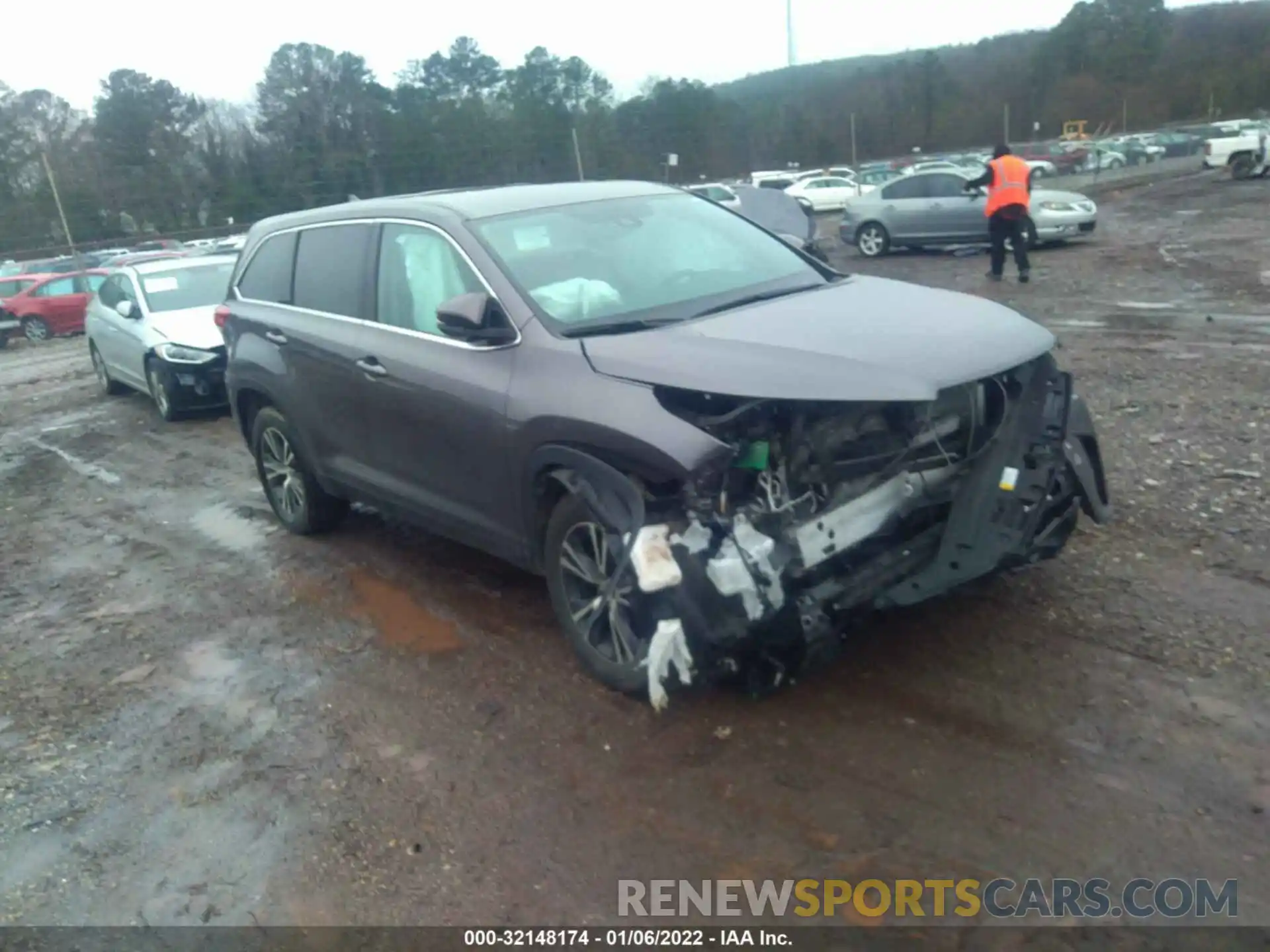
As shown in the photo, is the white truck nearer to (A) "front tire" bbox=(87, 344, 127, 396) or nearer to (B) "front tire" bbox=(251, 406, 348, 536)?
(A) "front tire" bbox=(87, 344, 127, 396)

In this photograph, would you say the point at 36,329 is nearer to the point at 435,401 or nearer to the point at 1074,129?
the point at 435,401

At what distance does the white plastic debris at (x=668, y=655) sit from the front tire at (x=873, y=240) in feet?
53.3

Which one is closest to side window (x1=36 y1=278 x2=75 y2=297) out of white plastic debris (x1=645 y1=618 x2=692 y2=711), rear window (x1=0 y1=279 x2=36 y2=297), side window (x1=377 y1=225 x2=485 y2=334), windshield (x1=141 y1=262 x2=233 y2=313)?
rear window (x1=0 y1=279 x2=36 y2=297)

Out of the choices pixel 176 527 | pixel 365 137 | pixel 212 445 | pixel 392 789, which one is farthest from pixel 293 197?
pixel 392 789

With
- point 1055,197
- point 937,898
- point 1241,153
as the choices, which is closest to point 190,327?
point 937,898

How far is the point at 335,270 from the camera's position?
557 cm

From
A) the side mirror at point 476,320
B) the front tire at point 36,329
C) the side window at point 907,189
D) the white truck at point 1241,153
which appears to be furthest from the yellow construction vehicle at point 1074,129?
the side mirror at point 476,320

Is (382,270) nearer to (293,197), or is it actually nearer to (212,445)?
(212,445)

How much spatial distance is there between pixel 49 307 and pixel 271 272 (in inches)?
796

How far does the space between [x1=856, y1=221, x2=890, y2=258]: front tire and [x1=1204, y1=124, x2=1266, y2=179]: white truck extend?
50.9 ft

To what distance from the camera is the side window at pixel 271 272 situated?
19.9 ft

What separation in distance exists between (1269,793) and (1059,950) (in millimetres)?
959

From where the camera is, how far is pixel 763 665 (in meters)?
3.94

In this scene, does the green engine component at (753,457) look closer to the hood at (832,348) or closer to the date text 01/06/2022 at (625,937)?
the hood at (832,348)
